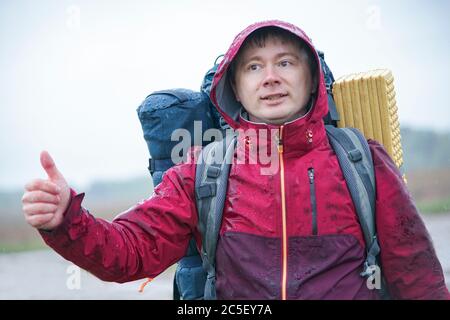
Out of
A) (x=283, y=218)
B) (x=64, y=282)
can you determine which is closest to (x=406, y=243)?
(x=283, y=218)

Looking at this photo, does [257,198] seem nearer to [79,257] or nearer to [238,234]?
[238,234]

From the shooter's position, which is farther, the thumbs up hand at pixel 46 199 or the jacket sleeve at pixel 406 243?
the jacket sleeve at pixel 406 243

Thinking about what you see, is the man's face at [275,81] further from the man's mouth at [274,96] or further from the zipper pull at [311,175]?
the zipper pull at [311,175]

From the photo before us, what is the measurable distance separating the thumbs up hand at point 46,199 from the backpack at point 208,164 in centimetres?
70

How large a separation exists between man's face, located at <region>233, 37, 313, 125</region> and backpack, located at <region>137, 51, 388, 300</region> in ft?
0.68

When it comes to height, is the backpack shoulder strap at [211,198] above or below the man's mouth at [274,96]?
below

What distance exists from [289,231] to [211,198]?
0.40 m

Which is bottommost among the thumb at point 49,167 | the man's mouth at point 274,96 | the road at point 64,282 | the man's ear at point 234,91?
the road at point 64,282

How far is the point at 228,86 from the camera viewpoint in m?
2.88

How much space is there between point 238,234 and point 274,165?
1.22ft

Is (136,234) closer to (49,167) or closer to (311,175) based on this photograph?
(49,167)

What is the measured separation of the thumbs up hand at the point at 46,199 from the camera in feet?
6.44

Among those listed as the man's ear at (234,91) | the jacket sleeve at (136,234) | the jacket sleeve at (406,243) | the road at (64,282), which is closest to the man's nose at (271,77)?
the man's ear at (234,91)
